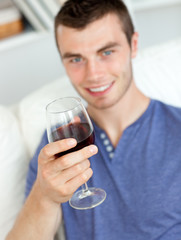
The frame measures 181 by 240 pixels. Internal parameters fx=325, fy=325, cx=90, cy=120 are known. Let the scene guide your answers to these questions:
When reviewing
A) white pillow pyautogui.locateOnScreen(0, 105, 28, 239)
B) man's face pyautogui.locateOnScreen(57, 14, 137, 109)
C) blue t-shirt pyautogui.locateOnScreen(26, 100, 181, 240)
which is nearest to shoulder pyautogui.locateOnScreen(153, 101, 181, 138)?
blue t-shirt pyautogui.locateOnScreen(26, 100, 181, 240)

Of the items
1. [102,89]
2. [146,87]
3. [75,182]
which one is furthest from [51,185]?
[146,87]

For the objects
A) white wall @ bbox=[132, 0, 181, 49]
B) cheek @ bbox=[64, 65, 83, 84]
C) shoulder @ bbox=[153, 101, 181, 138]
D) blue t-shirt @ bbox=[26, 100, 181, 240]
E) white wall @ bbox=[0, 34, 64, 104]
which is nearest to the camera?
blue t-shirt @ bbox=[26, 100, 181, 240]

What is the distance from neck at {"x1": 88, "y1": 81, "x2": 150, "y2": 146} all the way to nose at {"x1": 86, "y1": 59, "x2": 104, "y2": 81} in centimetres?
13

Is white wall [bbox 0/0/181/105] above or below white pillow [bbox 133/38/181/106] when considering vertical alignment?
above

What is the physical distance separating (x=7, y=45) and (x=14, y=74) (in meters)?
0.19

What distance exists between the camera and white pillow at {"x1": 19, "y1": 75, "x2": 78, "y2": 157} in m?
1.38

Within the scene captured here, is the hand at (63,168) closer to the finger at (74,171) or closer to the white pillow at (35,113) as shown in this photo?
the finger at (74,171)

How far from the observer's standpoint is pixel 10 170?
1265mm

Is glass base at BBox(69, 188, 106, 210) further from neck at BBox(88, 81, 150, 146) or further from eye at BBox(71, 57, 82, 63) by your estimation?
eye at BBox(71, 57, 82, 63)

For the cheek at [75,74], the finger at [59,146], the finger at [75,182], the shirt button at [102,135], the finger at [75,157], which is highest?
the cheek at [75,74]

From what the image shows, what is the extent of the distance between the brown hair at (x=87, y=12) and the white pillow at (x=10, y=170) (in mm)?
456

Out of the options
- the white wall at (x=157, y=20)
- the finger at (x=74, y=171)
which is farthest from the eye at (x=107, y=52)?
the white wall at (x=157, y=20)

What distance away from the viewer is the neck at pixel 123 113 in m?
1.21

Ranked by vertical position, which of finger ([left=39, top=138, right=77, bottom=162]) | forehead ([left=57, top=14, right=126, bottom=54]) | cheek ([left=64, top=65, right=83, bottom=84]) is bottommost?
finger ([left=39, top=138, right=77, bottom=162])
